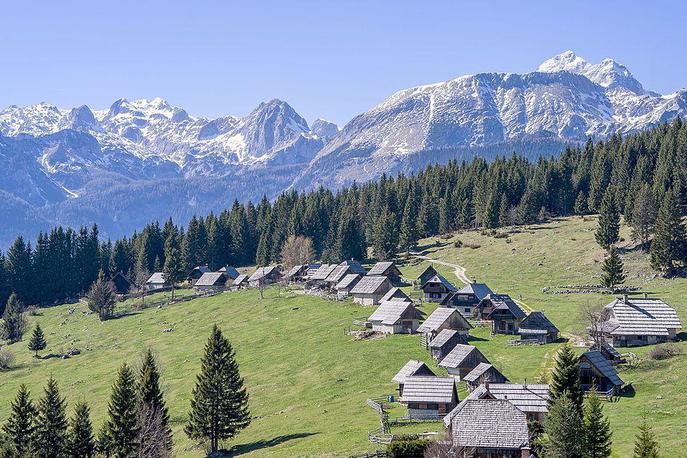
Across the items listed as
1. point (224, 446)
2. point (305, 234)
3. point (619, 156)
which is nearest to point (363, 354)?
point (224, 446)

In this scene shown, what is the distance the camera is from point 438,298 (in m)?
124

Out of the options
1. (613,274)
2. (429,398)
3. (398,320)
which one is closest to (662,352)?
(429,398)

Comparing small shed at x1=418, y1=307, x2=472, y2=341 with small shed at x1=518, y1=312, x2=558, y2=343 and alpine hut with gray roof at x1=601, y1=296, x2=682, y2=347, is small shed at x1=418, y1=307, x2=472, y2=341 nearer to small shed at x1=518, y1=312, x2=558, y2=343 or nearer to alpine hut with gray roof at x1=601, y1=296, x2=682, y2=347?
small shed at x1=518, y1=312, x2=558, y2=343

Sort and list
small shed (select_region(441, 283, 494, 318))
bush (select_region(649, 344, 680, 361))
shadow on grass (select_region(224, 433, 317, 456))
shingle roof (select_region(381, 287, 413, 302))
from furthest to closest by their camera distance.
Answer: shingle roof (select_region(381, 287, 413, 302)) → small shed (select_region(441, 283, 494, 318)) → bush (select_region(649, 344, 680, 361)) → shadow on grass (select_region(224, 433, 317, 456))

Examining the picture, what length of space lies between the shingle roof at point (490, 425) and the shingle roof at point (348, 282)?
74848 millimetres

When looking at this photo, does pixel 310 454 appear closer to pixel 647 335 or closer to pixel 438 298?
pixel 647 335

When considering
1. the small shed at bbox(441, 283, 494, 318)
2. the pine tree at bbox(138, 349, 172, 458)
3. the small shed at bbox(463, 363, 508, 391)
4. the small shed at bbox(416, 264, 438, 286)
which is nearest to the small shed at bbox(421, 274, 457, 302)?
the small shed at bbox(441, 283, 494, 318)

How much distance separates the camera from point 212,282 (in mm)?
167875

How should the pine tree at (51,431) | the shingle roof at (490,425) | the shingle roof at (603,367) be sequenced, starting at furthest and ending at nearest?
1. the shingle roof at (603,367)
2. the pine tree at (51,431)
3. the shingle roof at (490,425)

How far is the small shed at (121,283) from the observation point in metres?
188

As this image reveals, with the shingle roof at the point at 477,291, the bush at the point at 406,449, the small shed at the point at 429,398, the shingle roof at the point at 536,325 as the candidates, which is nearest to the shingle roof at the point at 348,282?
the shingle roof at the point at 477,291

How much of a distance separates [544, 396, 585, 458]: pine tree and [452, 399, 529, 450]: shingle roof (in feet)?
20.4

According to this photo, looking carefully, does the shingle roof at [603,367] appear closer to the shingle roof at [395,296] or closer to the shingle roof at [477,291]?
the shingle roof at [477,291]

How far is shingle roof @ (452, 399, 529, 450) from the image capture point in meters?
58.9
